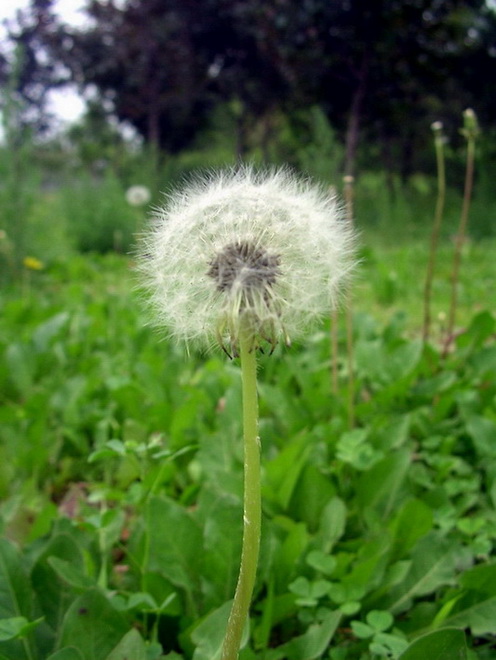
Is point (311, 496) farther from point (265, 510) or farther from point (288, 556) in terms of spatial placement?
point (288, 556)

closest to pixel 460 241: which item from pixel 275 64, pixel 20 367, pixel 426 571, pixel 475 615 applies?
pixel 426 571

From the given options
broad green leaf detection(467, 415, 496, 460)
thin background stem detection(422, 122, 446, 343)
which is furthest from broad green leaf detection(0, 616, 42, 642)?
thin background stem detection(422, 122, 446, 343)

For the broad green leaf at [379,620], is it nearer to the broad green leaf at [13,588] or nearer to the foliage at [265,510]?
the foliage at [265,510]

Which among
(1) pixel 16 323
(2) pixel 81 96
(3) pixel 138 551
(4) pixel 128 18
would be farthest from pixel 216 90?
(3) pixel 138 551

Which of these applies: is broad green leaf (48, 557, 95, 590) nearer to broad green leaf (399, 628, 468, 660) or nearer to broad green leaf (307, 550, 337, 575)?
broad green leaf (307, 550, 337, 575)

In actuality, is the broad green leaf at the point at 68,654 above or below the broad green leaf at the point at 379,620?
above

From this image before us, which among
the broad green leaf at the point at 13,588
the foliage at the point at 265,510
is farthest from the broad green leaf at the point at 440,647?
the broad green leaf at the point at 13,588

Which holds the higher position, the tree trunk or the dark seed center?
the tree trunk
